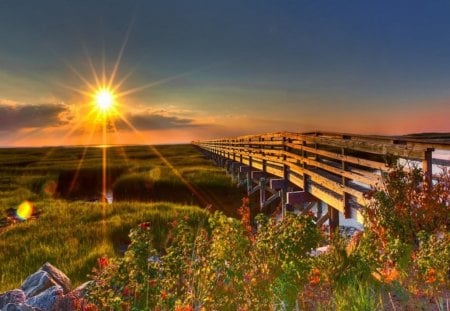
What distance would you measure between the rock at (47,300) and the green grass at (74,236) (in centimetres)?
288

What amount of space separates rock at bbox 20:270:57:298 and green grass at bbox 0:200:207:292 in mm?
1926

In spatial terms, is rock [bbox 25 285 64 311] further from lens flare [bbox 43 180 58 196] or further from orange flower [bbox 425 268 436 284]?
lens flare [bbox 43 180 58 196]

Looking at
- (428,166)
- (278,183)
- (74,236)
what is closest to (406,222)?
(428,166)

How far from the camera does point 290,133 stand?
46.4 feet

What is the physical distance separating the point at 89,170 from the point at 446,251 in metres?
39.0

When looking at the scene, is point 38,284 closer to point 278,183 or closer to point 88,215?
point 278,183

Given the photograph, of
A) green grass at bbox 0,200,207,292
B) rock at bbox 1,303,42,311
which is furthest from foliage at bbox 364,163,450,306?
green grass at bbox 0,200,207,292

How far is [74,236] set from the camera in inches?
506

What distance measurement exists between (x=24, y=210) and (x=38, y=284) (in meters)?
15.7

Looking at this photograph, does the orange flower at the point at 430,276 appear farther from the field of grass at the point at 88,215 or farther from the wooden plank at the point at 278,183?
the wooden plank at the point at 278,183

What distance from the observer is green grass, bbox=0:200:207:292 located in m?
9.98

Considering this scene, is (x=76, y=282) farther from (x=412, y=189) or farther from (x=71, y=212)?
(x=71, y=212)

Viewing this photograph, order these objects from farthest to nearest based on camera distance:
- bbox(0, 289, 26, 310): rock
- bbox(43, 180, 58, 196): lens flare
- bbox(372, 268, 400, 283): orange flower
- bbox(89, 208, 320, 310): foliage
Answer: bbox(43, 180, 58, 196): lens flare, bbox(0, 289, 26, 310): rock, bbox(372, 268, 400, 283): orange flower, bbox(89, 208, 320, 310): foliage

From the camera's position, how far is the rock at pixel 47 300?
19.2 feet
